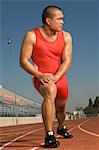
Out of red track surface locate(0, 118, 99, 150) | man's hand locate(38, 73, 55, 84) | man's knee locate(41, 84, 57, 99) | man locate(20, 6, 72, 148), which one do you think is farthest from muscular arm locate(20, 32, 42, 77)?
red track surface locate(0, 118, 99, 150)

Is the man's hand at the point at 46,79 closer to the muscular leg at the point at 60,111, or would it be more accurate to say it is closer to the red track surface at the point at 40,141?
the muscular leg at the point at 60,111

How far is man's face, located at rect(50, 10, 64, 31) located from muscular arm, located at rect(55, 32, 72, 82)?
375 mm

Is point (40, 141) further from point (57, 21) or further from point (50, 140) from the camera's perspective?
point (57, 21)

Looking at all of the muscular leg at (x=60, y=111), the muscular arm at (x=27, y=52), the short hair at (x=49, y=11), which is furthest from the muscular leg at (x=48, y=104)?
the short hair at (x=49, y=11)

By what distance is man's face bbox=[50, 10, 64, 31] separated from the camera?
612 cm

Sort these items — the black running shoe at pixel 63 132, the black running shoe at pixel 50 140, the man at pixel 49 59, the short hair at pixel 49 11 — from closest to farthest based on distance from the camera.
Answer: the black running shoe at pixel 50 140
the man at pixel 49 59
the short hair at pixel 49 11
the black running shoe at pixel 63 132

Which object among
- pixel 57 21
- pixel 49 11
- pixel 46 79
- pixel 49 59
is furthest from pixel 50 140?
pixel 49 11

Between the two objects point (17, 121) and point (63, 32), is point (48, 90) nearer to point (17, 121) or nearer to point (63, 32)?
point (63, 32)

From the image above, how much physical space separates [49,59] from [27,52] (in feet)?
1.11

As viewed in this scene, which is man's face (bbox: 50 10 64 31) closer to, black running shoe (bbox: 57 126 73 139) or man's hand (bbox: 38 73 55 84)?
man's hand (bbox: 38 73 55 84)

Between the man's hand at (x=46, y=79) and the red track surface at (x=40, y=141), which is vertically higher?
the man's hand at (x=46, y=79)

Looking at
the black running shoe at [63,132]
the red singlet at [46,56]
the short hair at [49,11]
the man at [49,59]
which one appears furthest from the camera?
the black running shoe at [63,132]

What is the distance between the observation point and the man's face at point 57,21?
6.12 meters

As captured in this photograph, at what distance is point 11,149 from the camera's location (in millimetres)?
6258
